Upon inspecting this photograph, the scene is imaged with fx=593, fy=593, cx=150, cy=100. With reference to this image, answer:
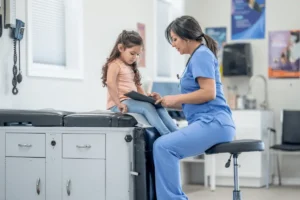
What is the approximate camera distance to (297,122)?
703 centimetres

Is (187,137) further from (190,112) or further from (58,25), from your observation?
(58,25)

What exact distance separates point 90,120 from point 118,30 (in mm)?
2644

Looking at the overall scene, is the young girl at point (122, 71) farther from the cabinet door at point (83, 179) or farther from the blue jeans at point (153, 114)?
the cabinet door at point (83, 179)

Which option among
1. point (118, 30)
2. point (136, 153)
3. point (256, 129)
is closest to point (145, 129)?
point (136, 153)

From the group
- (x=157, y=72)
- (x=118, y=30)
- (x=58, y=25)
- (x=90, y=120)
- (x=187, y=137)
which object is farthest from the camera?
(x=157, y=72)

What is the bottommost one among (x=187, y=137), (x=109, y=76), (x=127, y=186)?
(x=127, y=186)

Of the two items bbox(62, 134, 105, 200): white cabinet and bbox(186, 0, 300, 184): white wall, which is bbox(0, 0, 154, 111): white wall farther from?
bbox(186, 0, 300, 184): white wall

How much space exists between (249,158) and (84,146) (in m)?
3.56

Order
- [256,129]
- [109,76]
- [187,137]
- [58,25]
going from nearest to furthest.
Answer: [187,137], [109,76], [58,25], [256,129]

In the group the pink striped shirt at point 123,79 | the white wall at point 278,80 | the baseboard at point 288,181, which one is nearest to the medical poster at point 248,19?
the white wall at point 278,80

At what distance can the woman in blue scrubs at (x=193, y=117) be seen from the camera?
11.2 feet

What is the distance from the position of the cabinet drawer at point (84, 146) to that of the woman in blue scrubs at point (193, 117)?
1.26 feet

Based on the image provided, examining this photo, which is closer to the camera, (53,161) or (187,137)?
(187,137)

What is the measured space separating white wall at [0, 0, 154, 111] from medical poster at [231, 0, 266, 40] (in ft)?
3.92
